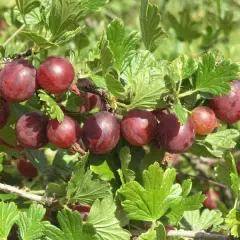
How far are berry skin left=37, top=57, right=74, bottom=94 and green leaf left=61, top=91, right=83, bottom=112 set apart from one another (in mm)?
59

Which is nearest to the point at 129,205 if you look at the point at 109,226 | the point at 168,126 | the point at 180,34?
the point at 109,226

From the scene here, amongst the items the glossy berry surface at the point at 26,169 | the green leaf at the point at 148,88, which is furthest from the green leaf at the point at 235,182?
the glossy berry surface at the point at 26,169

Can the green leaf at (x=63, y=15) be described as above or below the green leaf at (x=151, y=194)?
above

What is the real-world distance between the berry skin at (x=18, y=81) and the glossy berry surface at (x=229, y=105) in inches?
15.0

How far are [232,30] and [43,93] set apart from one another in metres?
1.29

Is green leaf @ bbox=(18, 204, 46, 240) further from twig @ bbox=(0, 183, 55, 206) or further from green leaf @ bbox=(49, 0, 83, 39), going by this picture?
green leaf @ bbox=(49, 0, 83, 39)

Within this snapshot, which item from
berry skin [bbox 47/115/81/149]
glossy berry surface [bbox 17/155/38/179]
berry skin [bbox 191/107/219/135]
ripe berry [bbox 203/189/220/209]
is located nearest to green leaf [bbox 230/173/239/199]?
berry skin [bbox 191/107/219/135]

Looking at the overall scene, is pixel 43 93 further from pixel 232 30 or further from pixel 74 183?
pixel 232 30

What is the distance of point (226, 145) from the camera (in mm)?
1167

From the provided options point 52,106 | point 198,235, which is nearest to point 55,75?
point 52,106

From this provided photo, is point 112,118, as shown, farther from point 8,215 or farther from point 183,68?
point 8,215

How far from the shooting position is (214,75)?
1.05m

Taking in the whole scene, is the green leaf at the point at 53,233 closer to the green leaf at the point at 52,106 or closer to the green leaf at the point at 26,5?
the green leaf at the point at 52,106

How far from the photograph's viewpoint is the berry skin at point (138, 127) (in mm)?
1065
